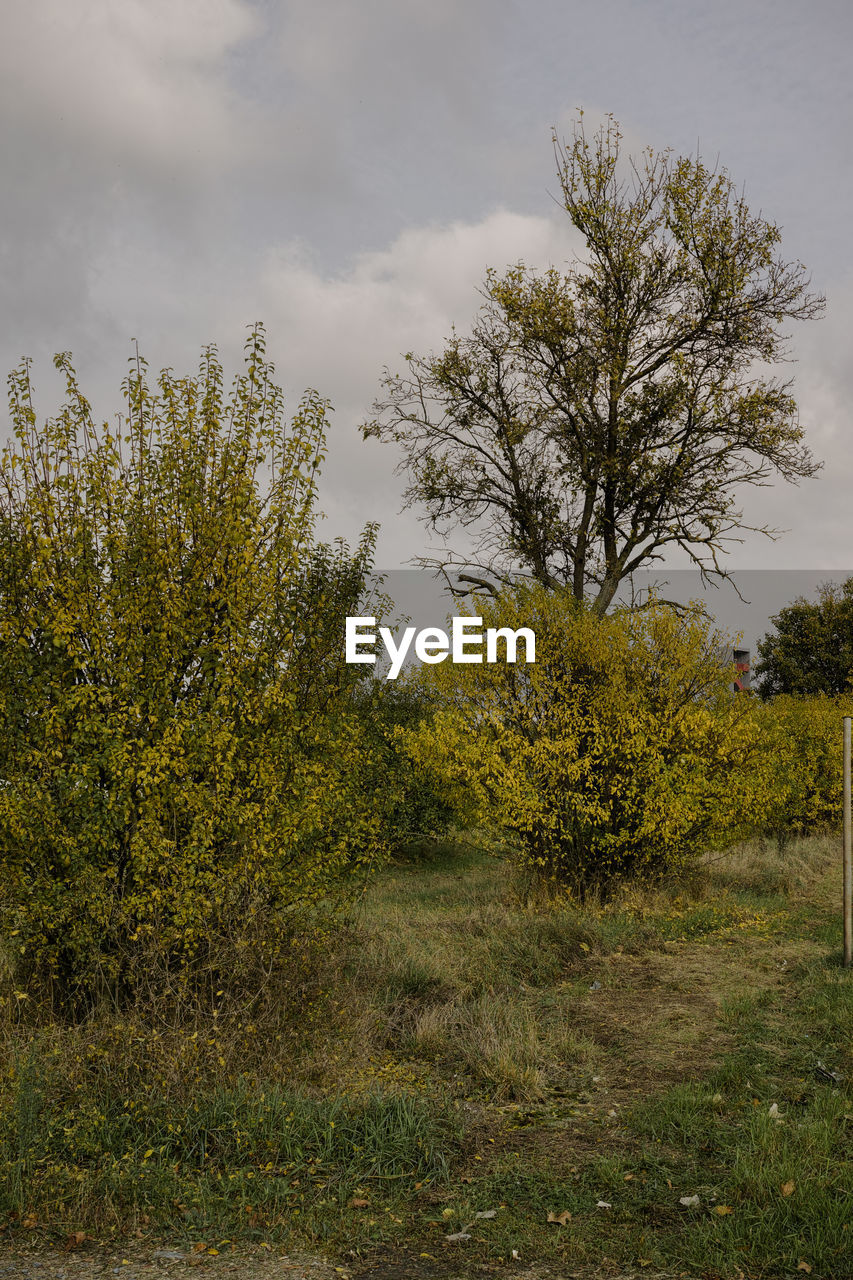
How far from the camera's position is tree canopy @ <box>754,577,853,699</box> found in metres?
31.5

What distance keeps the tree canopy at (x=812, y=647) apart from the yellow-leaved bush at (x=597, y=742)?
854 inches

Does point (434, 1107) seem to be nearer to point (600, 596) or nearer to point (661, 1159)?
point (661, 1159)

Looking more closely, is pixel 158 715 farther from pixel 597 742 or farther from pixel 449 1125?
pixel 597 742

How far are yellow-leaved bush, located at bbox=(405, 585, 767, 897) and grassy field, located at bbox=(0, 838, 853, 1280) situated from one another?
9.65 feet

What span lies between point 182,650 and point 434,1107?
2990 millimetres

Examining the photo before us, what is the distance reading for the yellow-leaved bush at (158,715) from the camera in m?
5.78

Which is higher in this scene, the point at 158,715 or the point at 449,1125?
the point at 158,715

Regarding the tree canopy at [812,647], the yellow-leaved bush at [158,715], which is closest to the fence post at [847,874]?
the yellow-leaved bush at [158,715]

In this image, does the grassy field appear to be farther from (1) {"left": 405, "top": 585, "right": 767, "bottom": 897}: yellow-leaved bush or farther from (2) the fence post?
(1) {"left": 405, "top": 585, "right": 767, "bottom": 897}: yellow-leaved bush

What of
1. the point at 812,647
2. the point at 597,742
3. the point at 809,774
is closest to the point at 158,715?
the point at 597,742

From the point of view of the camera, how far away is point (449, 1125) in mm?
4977

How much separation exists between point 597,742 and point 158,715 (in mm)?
5695

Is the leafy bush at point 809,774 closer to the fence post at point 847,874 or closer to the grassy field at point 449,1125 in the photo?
the fence post at point 847,874

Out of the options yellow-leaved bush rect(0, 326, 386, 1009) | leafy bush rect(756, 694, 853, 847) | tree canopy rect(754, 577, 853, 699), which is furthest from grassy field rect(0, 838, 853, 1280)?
tree canopy rect(754, 577, 853, 699)
